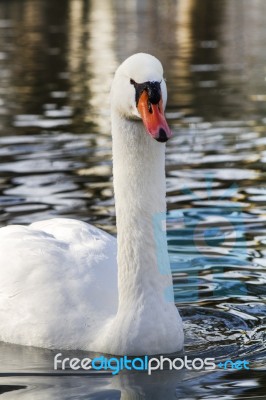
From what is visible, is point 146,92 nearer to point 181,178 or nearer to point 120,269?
point 120,269

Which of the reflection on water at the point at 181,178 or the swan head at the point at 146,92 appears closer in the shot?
the swan head at the point at 146,92

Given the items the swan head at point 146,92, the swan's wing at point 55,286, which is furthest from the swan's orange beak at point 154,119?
the swan's wing at point 55,286

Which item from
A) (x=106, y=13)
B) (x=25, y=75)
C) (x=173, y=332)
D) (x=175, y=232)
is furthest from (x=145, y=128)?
(x=106, y=13)

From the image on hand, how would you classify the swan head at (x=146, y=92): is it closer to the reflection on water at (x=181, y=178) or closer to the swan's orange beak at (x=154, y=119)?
the swan's orange beak at (x=154, y=119)

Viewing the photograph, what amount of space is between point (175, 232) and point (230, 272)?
127cm

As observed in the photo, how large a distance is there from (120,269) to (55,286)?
1.74ft

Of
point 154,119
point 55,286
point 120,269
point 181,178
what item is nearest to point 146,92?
point 154,119

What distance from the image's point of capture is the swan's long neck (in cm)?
628

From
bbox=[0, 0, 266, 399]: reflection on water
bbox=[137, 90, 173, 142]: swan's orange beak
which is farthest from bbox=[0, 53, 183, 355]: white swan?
bbox=[0, 0, 266, 399]: reflection on water

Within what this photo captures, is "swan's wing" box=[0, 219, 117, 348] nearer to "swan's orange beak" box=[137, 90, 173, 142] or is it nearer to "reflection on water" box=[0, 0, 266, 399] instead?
"reflection on water" box=[0, 0, 266, 399]

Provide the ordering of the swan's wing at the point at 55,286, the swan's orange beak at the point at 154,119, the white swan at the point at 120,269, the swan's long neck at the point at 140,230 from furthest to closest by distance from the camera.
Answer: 1. the swan's wing at the point at 55,286
2. the swan's long neck at the point at 140,230
3. the white swan at the point at 120,269
4. the swan's orange beak at the point at 154,119

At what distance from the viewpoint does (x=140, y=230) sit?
639 cm

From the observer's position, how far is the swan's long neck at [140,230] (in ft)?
20.6

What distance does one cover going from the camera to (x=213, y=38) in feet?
111
